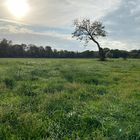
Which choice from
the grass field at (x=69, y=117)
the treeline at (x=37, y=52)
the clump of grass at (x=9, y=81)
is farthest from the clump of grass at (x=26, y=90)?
the treeline at (x=37, y=52)

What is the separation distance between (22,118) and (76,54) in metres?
97.6

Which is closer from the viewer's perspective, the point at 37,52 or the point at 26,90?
the point at 26,90

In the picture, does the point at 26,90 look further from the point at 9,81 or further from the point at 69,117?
the point at 69,117

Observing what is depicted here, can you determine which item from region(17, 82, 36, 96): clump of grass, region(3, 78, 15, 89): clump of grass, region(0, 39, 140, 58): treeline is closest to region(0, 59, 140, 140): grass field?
region(17, 82, 36, 96): clump of grass

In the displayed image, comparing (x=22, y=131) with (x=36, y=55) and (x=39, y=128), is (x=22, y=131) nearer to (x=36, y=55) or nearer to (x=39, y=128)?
(x=39, y=128)

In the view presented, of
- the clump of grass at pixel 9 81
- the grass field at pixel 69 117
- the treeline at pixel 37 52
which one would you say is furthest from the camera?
the treeline at pixel 37 52

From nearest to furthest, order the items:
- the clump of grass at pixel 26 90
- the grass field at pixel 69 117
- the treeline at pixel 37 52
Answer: the grass field at pixel 69 117 < the clump of grass at pixel 26 90 < the treeline at pixel 37 52

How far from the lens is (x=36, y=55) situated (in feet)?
355

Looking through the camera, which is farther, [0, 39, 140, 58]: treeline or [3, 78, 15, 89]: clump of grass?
[0, 39, 140, 58]: treeline

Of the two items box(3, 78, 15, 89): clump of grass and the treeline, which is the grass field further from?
the treeline

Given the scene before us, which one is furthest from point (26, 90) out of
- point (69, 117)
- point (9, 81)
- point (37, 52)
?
point (37, 52)

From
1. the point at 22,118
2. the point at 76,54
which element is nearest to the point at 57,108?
the point at 22,118

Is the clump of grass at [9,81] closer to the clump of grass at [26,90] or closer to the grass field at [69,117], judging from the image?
the clump of grass at [26,90]

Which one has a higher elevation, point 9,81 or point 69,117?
point 69,117
